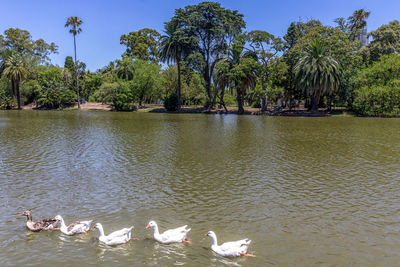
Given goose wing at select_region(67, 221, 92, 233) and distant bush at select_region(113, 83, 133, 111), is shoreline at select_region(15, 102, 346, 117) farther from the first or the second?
goose wing at select_region(67, 221, 92, 233)

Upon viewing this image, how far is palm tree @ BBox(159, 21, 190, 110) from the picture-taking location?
213ft

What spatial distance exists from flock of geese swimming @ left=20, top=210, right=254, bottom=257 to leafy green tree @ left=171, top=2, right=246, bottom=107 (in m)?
58.4

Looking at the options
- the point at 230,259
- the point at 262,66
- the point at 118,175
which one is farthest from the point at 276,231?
the point at 262,66

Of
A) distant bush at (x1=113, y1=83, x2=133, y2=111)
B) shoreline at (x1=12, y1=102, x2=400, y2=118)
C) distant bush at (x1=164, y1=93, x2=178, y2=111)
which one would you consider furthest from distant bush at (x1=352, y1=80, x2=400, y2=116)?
distant bush at (x1=113, y1=83, x2=133, y2=111)

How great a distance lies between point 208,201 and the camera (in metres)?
10.9

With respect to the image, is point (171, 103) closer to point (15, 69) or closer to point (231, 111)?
point (231, 111)

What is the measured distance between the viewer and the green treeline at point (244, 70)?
54469 mm

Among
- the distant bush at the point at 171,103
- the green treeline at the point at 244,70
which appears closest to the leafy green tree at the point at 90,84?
the green treeline at the point at 244,70

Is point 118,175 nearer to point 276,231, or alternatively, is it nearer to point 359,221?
point 276,231

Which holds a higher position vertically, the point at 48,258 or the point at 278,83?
the point at 278,83

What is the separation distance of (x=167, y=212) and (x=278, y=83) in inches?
2205

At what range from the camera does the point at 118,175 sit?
14.2 meters

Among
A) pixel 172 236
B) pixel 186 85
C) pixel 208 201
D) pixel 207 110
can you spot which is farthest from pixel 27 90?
pixel 172 236

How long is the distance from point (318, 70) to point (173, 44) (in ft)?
97.3
